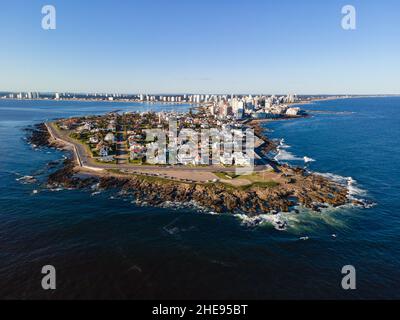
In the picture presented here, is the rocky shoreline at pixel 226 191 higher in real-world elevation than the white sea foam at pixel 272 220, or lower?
higher

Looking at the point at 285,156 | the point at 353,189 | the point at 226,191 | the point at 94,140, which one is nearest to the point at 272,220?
the point at 226,191

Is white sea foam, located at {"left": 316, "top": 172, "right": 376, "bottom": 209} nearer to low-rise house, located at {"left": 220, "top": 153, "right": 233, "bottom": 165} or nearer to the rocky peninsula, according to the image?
the rocky peninsula

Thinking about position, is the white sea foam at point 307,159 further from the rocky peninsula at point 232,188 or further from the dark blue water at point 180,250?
Answer: the dark blue water at point 180,250

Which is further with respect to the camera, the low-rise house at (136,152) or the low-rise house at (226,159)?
the low-rise house at (136,152)

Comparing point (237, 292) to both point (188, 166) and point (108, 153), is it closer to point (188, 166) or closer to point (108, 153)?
point (188, 166)

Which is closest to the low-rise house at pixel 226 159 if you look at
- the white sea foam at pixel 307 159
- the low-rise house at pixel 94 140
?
the white sea foam at pixel 307 159

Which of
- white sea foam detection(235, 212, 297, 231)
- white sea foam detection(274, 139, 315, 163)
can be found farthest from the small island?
white sea foam detection(274, 139, 315, 163)

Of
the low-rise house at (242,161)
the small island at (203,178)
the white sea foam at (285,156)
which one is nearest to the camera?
the small island at (203,178)
